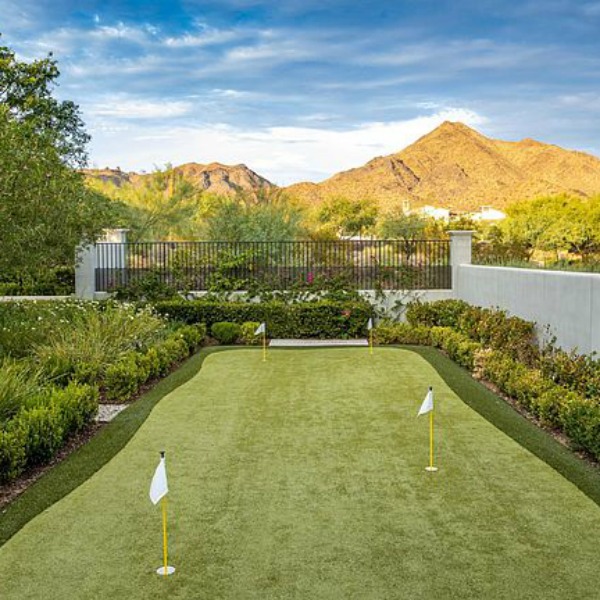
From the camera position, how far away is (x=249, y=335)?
671 inches

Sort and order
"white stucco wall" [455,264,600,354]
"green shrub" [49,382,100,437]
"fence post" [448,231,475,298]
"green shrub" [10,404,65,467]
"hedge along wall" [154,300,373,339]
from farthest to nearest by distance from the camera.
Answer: "fence post" [448,231,475,298]
"hedge along wall" [154,300,373,339]
"white stucco wall" [455,264,600,354]
"green shrub" [49,382,100,437]
"green shrub" [10,404,65,467]

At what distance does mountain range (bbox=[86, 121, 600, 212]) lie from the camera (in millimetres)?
94625

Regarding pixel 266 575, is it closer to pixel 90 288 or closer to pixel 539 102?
pixel 90 288

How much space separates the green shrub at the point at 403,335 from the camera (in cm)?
1664

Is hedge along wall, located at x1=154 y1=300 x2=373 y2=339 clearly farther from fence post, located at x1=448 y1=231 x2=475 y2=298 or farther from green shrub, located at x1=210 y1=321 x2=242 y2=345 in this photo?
fence post, located at x1=448 y1=231 x2=475 y2=298

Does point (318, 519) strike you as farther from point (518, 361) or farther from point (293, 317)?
point (293, 317)

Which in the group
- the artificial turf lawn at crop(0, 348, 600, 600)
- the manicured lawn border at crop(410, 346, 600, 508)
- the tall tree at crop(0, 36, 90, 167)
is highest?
the tall tree at crop(0, 36, 90, 167)

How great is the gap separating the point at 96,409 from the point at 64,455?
1.21 metres

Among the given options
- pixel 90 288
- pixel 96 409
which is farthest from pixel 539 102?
pixel 96 409

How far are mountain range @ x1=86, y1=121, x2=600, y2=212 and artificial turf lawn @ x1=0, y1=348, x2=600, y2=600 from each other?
80.4 m

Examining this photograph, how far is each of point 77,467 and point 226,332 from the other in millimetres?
9848

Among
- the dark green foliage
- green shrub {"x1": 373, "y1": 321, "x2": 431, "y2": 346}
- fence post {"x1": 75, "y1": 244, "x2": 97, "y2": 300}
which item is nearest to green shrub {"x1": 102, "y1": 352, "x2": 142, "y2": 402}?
the dark green foliage

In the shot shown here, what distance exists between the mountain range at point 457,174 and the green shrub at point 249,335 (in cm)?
7146

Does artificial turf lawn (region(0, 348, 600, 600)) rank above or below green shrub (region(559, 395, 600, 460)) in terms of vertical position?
below
